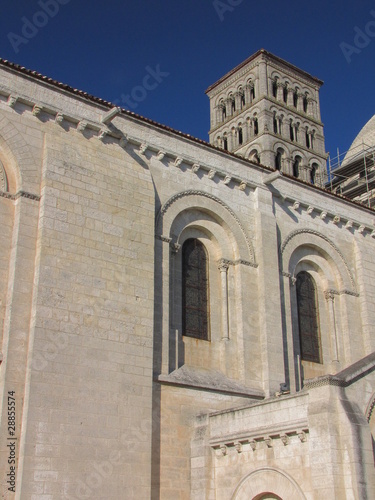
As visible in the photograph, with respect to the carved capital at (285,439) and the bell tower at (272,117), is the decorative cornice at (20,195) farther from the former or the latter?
the bell tower at (272,117)

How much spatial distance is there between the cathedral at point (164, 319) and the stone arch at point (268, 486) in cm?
4

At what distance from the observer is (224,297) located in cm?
2097

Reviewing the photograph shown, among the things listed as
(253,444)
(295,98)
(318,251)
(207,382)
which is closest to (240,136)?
(295,98)

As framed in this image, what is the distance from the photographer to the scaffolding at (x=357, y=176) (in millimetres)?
33378

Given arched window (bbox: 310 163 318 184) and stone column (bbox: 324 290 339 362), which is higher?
arched window (bbox: 310 163 318 184)

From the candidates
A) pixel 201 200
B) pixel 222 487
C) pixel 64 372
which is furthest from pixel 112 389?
pixel 201 200

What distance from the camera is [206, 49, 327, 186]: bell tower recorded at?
1901 inches

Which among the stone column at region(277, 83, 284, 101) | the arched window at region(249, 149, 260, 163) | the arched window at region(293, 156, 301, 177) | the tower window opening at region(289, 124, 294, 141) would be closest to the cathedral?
the arched window at region(249, 149, 260, 163)

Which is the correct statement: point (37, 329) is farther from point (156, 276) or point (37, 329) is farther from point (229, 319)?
point (229, 319)

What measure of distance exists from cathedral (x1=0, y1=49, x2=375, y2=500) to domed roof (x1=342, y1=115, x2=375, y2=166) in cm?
1320

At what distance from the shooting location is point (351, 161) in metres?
35.5

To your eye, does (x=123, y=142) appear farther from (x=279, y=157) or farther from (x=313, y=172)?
(x=313, y=172)

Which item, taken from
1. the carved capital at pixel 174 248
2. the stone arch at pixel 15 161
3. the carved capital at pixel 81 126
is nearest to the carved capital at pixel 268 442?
the carved capital at pixel 174 248

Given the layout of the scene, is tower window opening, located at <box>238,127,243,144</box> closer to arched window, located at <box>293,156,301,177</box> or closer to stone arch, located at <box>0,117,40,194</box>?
arched window, located at <box>293,156,301,177</box>
